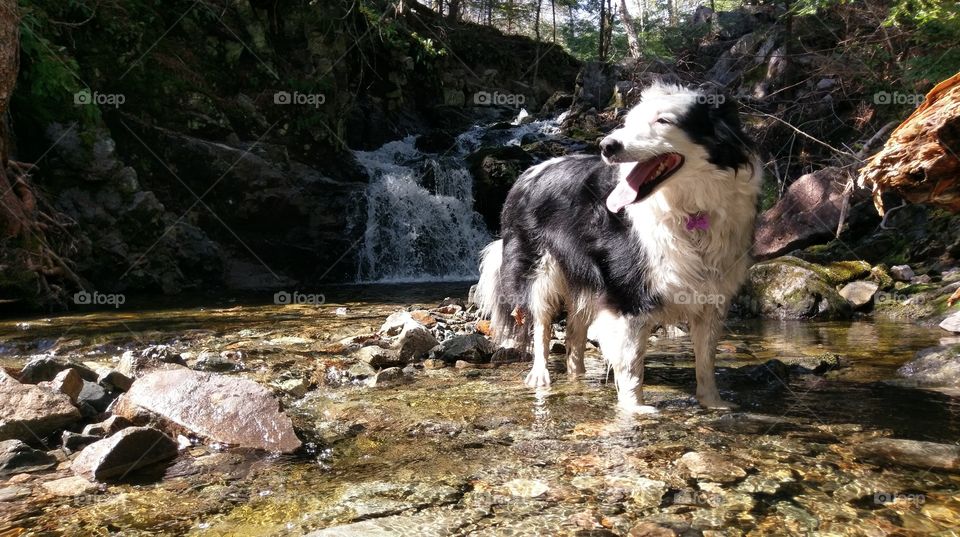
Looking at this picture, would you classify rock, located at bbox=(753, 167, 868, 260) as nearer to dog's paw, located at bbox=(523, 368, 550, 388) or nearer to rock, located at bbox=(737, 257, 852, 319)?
rock, located at bbox=(737, 257, 852, 319)

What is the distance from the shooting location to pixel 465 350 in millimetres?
4898

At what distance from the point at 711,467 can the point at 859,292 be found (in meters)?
5.98

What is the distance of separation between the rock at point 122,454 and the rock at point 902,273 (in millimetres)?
8188

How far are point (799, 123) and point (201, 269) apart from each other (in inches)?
387

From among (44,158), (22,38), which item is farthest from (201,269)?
(22,38)

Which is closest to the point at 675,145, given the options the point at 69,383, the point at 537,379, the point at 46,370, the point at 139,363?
the point at 537,379

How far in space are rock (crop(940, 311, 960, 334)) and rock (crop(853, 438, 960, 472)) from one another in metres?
3.86

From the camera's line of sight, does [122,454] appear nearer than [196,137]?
Yes

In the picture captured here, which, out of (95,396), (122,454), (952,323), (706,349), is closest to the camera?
(122,454)

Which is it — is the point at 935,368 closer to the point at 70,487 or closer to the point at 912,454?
the point at 912,454

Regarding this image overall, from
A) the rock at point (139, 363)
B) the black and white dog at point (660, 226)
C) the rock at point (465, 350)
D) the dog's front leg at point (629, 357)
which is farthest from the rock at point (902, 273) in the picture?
the rock at point (139, 363)

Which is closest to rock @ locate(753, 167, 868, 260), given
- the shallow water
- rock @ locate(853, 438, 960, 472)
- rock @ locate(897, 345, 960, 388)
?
rock @ locate(897, 345, 960, 388)

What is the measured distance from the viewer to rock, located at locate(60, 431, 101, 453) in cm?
275

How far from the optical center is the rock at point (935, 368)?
150 inches
